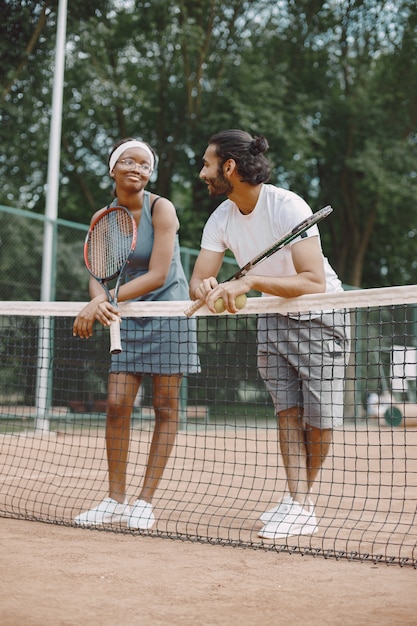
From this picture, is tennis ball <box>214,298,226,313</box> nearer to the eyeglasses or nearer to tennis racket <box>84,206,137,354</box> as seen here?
tennis racket <box>84,206,137,354</box>

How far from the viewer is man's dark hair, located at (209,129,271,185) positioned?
415cm

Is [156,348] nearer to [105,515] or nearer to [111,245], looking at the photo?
[111,245]

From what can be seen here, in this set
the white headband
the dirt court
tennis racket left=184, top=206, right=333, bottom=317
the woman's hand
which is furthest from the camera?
the white headband

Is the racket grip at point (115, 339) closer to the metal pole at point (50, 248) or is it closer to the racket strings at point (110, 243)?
the racket strings at point (110, 243)

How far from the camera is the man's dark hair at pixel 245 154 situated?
4152 mm

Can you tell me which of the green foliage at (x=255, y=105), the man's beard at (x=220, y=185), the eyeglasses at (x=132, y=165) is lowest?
the man's beard at (x=220, y=185)

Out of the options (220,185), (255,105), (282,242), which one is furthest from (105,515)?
(255,105)

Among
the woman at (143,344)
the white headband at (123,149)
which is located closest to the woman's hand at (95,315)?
the woman at (143,344)

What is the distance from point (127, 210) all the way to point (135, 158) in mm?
299

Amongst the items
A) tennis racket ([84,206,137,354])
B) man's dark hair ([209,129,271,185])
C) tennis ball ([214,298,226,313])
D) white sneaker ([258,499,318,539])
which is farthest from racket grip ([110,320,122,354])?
white sneaker ([258,499,318,539])

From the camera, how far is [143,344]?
441cm

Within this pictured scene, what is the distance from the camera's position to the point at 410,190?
18703 millimetres

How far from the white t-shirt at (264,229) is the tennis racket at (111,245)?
0.41 meters

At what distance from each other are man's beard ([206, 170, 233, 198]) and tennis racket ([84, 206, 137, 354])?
1.43 ft
